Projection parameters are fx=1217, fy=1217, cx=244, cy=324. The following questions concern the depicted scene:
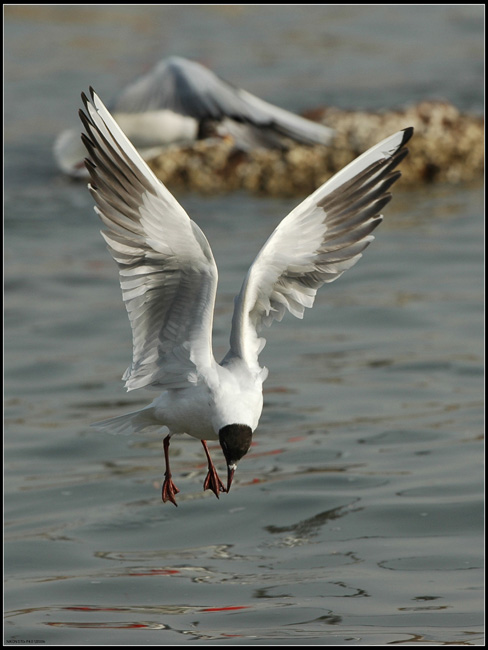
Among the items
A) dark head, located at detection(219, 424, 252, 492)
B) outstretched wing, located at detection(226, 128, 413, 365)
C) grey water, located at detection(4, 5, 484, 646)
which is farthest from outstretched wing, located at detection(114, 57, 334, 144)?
dark head, located at detection(219, 424, 252, 492)

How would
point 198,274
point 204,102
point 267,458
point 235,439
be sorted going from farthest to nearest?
1. point 204,102
2. point 267,458
3. point 198,274
4. point 235,439

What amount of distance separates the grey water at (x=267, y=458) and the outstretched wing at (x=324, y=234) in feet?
4.75

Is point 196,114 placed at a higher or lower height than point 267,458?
higher

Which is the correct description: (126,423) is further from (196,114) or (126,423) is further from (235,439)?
(196,114)

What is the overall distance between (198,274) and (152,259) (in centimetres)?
21

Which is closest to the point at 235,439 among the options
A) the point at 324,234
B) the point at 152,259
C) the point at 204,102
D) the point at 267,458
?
the point at 152,259

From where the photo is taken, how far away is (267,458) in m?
8.05

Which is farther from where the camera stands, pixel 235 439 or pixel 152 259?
pixel 152 259

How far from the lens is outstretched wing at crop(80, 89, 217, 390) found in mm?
5062

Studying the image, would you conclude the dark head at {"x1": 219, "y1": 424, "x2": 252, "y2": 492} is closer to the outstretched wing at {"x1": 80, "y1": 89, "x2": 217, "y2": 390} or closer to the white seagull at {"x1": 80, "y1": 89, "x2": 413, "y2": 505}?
the white seagull at {"x1": 80, "y1": 89, "x2": 413, "y2": 505}

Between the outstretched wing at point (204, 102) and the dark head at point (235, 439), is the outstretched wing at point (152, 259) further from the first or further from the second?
the outstretched wing at point (204, 102)

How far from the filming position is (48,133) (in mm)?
16844

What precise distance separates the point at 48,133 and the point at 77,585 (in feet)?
37.6

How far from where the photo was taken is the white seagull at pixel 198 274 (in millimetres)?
5082
